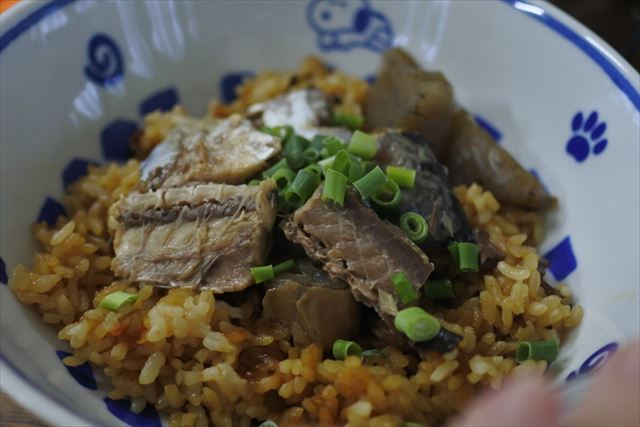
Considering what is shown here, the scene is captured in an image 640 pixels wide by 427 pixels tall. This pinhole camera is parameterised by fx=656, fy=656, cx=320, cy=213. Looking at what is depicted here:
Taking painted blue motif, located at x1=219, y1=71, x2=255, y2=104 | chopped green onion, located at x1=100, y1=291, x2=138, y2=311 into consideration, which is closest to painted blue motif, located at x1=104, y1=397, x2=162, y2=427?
chopped green onion, located at x1=100, y1=291, x2=138, y2=311

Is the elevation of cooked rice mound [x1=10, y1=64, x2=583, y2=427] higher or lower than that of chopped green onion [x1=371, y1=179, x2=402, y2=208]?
lower

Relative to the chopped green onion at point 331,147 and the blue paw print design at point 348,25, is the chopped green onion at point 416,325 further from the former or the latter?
the blue paw print design at point 348,25

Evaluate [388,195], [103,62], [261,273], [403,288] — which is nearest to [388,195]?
[388,195]

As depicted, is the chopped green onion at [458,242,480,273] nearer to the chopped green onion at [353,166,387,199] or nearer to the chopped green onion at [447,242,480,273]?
the chopped green onion at [447,242,480,273]

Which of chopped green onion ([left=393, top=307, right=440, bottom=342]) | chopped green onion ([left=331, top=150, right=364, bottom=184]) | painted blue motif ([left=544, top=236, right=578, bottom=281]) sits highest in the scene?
chopped green onion ([left=331, top=150, right=364, bottom=184])

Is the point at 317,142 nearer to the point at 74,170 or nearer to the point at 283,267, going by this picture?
the point at 283,267

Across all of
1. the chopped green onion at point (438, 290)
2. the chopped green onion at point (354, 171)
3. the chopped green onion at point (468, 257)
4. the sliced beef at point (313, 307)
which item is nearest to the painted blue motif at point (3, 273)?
the sliced beef at point (313, 307)

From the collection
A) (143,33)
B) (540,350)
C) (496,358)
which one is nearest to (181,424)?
(496,358)
